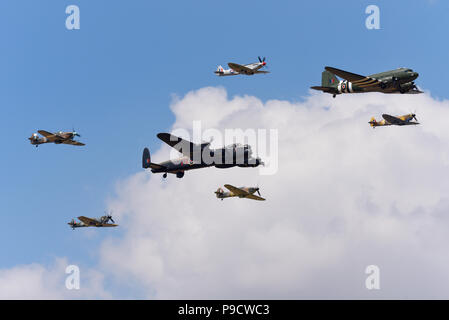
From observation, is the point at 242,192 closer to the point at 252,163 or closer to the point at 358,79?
the point at 252,163

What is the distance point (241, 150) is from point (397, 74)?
2255 cm

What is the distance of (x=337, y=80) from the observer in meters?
91.1

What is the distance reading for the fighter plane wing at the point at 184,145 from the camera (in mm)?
87000

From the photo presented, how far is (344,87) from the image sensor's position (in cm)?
8994

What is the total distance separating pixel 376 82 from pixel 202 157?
25156 millimetres

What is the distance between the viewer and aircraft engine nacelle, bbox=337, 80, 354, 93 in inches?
3519

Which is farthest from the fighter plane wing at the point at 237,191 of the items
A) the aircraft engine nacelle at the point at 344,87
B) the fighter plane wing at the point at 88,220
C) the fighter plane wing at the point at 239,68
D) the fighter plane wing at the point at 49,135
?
the fighter plane wing at the point at 88,220

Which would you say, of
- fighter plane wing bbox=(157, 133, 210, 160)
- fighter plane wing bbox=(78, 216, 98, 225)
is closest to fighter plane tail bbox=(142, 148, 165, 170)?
fighter plane wing bbox=(157, 133, 210, 160)

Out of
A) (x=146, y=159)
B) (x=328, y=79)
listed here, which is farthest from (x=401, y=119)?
(x=146, y=159)

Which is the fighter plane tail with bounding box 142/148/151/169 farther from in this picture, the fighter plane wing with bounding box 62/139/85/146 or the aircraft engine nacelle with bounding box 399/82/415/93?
the aircraft engine nacelle with bounding box 399/82/415/93

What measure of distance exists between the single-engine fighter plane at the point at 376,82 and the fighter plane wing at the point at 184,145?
17896 mm

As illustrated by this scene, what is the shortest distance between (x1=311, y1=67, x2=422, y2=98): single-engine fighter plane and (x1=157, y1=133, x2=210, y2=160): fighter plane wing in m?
17.9
